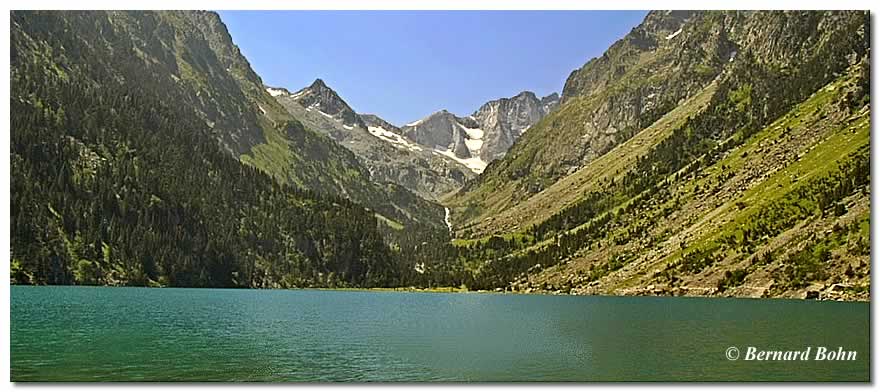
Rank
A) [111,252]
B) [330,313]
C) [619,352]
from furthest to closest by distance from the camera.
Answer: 1. [111,252]
2. [330,313]
3. [619,352]

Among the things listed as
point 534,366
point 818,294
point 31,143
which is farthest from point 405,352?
point 31,143

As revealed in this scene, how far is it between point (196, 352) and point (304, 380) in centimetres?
1387

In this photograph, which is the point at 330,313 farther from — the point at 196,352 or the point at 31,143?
the point at 31,143

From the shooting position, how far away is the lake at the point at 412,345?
1871 inches

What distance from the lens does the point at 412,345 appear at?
61906mm

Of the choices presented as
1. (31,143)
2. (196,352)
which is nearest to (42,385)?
(196,352)

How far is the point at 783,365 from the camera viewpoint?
50781mm

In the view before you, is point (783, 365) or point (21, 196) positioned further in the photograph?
point (21, 196)

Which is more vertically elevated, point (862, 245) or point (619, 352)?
point (862, 245)

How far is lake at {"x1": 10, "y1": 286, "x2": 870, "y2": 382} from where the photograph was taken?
156 ft

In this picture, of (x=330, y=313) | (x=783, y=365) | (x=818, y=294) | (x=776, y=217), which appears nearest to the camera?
(x=783, y=365)

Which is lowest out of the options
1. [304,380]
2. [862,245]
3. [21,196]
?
[304,380]

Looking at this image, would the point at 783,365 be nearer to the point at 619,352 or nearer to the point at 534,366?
the point at 619,352
